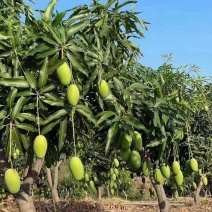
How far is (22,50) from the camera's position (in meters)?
2.38

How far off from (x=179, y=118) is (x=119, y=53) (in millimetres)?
557

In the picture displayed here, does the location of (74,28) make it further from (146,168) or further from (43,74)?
(146,168)

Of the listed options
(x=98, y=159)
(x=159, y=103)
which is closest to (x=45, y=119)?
(x=159, y=103)

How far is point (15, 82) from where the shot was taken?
2236 millimetres

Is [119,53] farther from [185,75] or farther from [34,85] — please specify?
[185,75]

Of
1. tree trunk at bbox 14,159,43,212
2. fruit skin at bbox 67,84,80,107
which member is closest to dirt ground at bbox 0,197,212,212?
tree trunk at bbox 14,159,43,212

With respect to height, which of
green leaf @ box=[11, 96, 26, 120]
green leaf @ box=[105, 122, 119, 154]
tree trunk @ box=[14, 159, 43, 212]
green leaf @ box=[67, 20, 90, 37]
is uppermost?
green leaf @ box=[67, 20, 90, 37]

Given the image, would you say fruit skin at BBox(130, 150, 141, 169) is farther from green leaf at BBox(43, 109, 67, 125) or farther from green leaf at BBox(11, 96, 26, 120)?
green leaf at BBox(11, 96, 26, 120)

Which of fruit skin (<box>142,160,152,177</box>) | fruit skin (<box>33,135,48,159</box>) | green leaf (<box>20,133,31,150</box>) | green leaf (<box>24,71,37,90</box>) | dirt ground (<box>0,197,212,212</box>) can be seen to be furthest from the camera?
dirt ground (<box>0,197,212,212</box>)

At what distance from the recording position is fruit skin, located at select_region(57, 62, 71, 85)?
7.06ft

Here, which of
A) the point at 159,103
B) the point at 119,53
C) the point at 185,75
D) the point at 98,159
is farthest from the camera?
the point at 98,159

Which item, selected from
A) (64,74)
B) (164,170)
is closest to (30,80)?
(64,74)

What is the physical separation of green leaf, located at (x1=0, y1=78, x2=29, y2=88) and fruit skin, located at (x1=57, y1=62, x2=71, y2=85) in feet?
0.66

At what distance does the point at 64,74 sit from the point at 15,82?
0.26 metres
